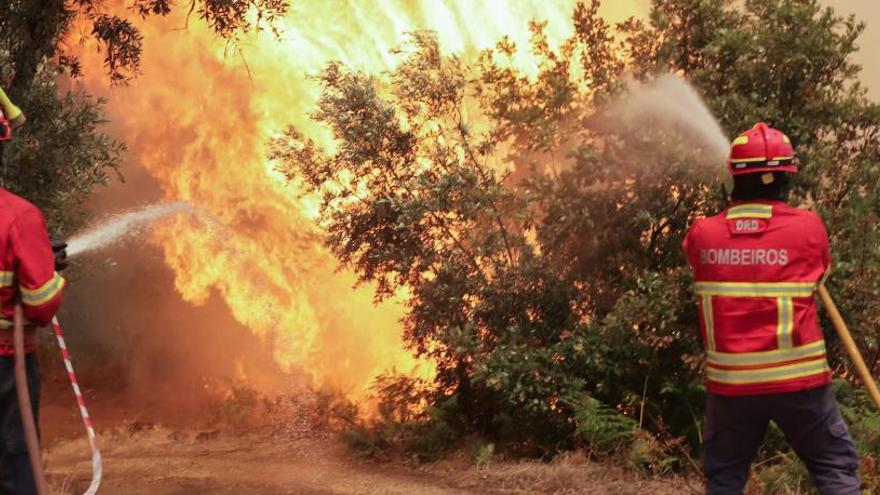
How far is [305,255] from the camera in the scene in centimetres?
1238

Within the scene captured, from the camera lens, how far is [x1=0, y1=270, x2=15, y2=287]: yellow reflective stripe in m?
4.01

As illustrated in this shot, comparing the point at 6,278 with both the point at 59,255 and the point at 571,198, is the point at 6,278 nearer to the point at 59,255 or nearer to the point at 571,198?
the point at 59,255

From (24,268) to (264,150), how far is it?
875 centimetres

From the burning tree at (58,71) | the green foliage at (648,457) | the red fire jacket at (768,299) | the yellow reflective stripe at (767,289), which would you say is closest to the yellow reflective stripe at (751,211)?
the red fire jacket at (768,299)

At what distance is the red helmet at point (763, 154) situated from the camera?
13.1 ft

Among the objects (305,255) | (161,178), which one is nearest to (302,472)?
(305,255)

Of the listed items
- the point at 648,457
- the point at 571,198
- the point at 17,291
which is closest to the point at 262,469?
the point at 648,457

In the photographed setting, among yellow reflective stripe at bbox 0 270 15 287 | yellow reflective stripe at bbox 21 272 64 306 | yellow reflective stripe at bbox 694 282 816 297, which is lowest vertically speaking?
yellow reflective stripe at bbox 694 282 816 297

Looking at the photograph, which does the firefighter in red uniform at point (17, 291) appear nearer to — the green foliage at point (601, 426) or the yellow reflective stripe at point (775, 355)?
the yellow reflective stripe at point (775, 355)

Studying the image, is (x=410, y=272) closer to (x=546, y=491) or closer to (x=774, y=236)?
(x=546, y=491)

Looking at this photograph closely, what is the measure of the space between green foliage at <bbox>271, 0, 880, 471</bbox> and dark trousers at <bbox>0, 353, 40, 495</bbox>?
4642mm

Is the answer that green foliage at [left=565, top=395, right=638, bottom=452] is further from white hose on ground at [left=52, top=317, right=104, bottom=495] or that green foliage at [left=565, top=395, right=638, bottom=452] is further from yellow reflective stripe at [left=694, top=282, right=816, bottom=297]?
white hose on ground at [left=52, top=317, right=104, bottom=495]

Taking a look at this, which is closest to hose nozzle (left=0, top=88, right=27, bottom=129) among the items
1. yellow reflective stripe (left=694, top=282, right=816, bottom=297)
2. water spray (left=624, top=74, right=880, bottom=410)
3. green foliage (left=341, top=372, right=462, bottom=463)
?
yellow reflective stripe (left=694, top=282, right=816, bottom=297)

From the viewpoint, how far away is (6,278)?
158 inches
